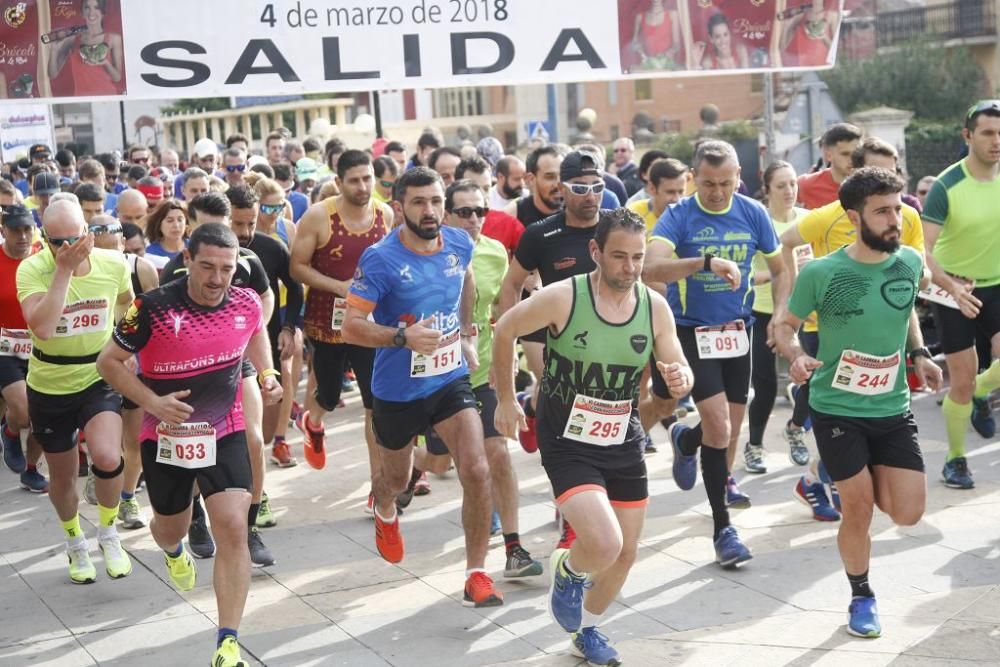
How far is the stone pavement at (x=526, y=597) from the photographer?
596 centimetres

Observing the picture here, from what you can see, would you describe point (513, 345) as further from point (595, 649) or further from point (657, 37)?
point (657, 37)

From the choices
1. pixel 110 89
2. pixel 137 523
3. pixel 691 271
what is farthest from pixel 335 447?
pixel 691 271

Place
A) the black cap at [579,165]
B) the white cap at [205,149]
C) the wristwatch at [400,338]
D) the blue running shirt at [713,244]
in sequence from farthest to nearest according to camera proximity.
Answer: the white cap at [205,149]
the black cap at [579,165]
the blue running shirt at [713,244]
the wristwatch at [400,338]

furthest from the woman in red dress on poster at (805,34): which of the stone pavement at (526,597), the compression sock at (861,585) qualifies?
the compression sock at (861,585)

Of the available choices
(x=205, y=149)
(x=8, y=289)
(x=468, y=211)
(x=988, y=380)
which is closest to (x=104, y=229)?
(x=8, y=289)

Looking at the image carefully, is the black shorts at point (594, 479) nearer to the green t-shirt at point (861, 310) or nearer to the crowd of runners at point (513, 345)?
the crowd of runners at point (513, 345)

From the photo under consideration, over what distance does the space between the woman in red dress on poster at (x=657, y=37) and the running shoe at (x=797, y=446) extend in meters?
3.17

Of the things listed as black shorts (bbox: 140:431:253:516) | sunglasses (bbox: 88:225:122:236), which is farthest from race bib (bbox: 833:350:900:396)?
sunglasses (bbox: 88:225:122:236)

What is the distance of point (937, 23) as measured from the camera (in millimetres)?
47844

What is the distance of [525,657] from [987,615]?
6.40ft

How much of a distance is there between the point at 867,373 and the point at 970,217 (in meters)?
2.56

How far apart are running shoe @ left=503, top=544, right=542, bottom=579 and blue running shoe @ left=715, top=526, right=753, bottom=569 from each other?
2.91 feet

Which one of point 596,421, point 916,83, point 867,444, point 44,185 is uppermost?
point 916,83

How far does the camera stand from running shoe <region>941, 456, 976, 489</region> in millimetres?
8312
